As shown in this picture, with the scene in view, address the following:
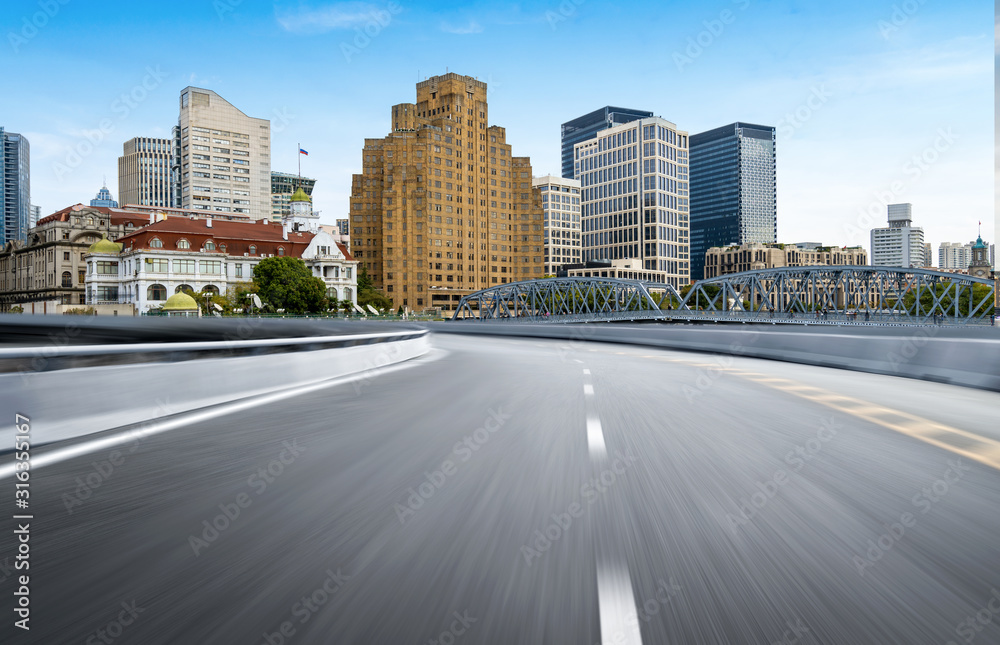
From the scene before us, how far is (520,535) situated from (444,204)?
524 ft

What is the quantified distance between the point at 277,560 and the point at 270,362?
8.14m

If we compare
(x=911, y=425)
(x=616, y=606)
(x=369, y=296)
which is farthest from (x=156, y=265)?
(x=616, y=606)

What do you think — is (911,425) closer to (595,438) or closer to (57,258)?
(595,438)

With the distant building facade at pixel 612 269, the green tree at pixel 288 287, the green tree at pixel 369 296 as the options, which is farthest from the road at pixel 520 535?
the distant building facade at pixel 612 269

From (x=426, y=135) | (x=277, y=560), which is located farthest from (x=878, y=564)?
(x=426, y=135)

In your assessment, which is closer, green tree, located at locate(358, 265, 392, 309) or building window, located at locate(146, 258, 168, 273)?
building window, located at locate(146, 258, 168, 273)

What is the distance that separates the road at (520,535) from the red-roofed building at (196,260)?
10844 cm

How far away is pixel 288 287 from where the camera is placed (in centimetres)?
10375

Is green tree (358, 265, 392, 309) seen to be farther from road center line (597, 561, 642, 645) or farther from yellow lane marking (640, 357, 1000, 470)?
road center line (597, 561, 642, 645)

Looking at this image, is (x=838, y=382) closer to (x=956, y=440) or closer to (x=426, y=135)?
(x=956, y=440)

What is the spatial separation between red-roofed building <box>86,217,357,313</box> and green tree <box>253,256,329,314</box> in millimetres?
10306

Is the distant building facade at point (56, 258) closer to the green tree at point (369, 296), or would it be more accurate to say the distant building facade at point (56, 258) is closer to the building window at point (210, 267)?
the building window at point (210, 267)

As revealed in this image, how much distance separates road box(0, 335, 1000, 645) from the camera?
278cm

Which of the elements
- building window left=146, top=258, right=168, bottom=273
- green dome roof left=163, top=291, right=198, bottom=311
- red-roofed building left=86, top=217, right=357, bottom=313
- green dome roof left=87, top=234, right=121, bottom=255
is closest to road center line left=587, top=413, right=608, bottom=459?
green dome roof left=163, top=291, right=198, bottom=311
